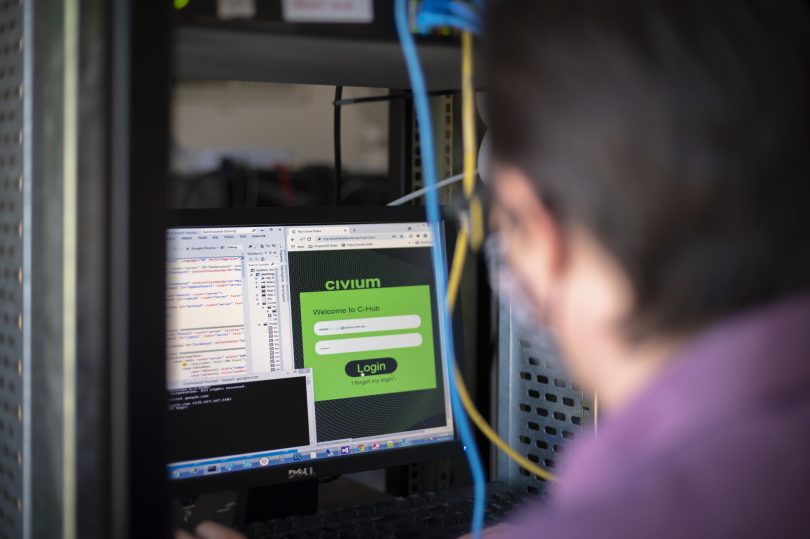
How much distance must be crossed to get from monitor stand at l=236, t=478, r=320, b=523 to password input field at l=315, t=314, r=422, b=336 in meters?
0.19

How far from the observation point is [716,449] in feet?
1.47

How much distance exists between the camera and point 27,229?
2.02 ft

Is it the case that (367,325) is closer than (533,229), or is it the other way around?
(533,229)

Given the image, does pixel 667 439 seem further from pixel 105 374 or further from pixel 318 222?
pixel 318 222

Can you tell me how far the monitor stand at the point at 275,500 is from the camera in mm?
1115

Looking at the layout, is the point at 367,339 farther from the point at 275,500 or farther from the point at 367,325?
the point at 275,500

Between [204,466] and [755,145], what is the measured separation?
771 mm

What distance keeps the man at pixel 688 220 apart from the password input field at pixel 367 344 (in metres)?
0.64

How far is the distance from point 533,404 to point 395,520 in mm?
295

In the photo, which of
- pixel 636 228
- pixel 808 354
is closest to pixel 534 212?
pixel 636 228

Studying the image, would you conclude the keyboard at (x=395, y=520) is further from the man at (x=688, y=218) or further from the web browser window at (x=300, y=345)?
the man at (x=688, y=218)

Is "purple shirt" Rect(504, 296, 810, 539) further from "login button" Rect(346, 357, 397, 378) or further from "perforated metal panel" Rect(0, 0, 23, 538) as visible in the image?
"login button" Rect(346, 357, 397, 378)

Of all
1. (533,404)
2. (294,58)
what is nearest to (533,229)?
(294,58)

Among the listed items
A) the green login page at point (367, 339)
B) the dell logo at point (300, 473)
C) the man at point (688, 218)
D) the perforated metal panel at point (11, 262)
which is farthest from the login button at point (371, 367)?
the man at point (688, 218)
